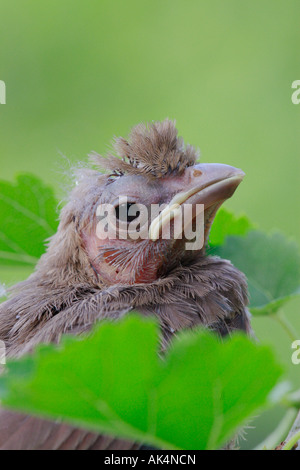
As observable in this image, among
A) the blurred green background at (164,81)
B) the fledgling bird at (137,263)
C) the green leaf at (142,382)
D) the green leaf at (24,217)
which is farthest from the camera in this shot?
the blurred green background at (164,81)

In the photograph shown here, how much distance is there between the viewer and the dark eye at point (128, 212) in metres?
1.22

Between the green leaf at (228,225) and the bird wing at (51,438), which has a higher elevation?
the green leaf at (228,225)

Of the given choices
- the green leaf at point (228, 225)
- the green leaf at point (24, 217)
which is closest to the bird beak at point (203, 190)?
the green leaf at point (228, 225)

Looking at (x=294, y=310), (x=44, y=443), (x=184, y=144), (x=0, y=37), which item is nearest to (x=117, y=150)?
(x=184, y=144)

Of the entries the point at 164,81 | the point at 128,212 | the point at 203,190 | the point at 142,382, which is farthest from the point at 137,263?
the point at 164,81

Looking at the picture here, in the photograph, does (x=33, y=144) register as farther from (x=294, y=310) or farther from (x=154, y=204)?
(x=154, y=204)

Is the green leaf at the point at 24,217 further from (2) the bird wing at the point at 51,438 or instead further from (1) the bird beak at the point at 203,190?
(2) the bird wing at the point at 51,438

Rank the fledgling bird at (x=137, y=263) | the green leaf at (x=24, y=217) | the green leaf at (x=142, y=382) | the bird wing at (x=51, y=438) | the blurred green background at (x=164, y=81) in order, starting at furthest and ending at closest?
the blurred green background at (x=164, y=81) < the green leaf at (x=24, y=217) < the fledgling bird at (x=137, y=263) < the bird wing at (x=51, y=438) < the green leaf at (x=142, y=382)

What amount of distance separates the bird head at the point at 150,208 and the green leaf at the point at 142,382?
573 millimetres

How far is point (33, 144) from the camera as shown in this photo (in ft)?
13.1

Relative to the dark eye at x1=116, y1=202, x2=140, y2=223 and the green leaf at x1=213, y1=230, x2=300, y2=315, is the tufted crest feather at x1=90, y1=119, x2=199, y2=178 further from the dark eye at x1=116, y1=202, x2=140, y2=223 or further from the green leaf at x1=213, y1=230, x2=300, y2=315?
the green leaf at x1=213, y1=230, x2=300, y2=315

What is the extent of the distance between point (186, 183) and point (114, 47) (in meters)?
3.53

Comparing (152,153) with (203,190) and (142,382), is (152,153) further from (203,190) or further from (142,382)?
(142,382)

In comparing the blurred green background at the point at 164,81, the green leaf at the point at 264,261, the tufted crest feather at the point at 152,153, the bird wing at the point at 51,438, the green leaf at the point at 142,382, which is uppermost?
the blurred green background at the point at 164,81
